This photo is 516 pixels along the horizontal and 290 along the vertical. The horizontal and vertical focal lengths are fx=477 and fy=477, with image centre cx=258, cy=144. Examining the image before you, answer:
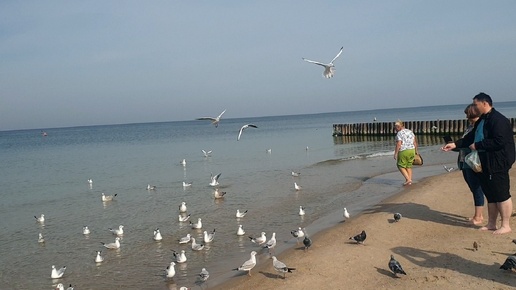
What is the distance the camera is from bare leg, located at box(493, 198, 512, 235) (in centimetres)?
796

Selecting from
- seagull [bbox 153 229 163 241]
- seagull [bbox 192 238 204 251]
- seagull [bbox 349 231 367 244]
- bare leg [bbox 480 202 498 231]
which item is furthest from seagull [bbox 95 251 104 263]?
bare leg [bbox 480 202 498 231]

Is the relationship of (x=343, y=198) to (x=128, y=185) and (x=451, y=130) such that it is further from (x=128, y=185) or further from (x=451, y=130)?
(x=451, y=130)

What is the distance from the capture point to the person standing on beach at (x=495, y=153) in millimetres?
7809

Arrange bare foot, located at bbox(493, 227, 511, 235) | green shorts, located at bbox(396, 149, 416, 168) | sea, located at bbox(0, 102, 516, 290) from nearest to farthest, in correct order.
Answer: bare foot, located at bbox(493, 227, 511, 235)
sea, located at bbox(0, 102, 516, 290)
green shorts, located at bbox(396, 149, 416, 168)

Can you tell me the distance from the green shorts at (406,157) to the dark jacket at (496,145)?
6.83 meters

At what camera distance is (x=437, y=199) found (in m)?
11.5

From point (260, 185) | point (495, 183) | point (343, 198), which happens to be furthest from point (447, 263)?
point (260, 185)

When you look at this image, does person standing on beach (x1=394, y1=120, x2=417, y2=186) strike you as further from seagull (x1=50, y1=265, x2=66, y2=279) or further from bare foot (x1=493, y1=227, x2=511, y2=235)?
seagull (x1=50, y1=265, x2=66, y2=279)

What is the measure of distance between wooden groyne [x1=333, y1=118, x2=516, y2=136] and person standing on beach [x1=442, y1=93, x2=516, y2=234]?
35966 mm

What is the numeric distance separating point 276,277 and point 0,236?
1103cm

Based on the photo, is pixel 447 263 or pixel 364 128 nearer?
pixel 447 263

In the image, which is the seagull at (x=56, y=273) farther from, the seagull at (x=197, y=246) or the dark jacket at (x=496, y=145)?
the dark jacket at (x=496, y=145)

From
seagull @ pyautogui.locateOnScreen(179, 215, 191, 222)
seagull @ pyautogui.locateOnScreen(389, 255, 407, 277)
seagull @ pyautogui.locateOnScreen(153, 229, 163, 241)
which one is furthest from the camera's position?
seagull @ pyautogui.locateOnScreen(179, 215, 191, 222)

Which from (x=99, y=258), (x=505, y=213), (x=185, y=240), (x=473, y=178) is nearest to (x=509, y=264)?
(x=505, y=213)
